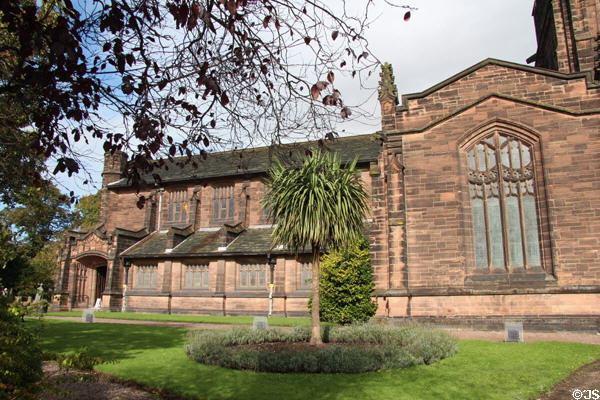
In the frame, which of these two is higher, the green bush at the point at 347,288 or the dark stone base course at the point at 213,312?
the green bush at the point at 347,288

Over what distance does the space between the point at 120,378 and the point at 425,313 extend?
474 inches

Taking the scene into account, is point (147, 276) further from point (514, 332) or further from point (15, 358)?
point (15, 358)

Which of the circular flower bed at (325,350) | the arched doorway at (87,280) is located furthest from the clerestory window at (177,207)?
the circular flower bed at (325,350)

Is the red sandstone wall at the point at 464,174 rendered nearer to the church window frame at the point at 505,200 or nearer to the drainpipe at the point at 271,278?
the church window frame at the point at 505,200

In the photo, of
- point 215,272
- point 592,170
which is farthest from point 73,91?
point 215,272

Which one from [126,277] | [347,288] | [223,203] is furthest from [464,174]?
[126,277]

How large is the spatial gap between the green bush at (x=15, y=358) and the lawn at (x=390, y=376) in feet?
6.64

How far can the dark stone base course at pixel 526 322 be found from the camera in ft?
53.0

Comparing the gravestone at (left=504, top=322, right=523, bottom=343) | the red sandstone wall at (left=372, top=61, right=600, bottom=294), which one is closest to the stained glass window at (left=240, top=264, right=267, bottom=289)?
the red sandstone wall at (left=372, top=61, right=600, bottom=294)

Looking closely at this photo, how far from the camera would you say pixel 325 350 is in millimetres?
10805

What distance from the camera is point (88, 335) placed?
1645 centimetres

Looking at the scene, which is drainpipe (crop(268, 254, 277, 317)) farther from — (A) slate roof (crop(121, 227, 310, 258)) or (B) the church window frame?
(B) the church window frame

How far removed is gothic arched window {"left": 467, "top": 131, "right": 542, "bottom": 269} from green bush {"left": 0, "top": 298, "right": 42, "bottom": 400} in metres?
16.7

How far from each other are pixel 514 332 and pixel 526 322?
3.06 m
